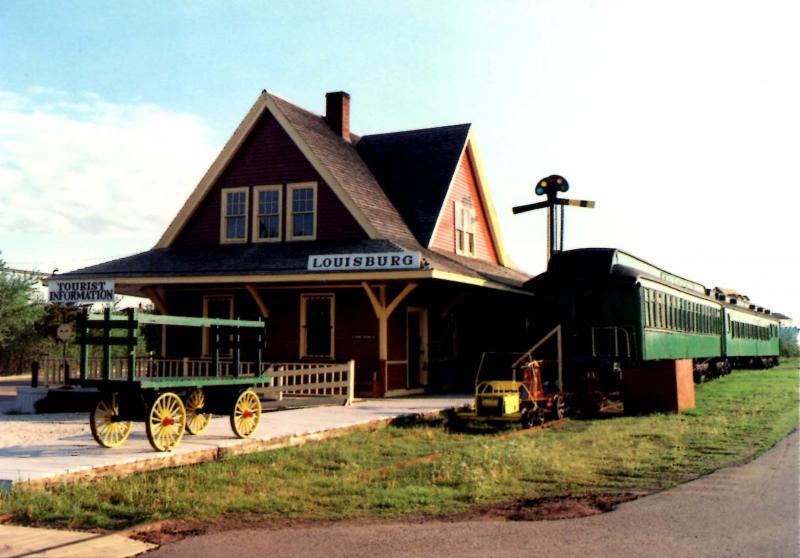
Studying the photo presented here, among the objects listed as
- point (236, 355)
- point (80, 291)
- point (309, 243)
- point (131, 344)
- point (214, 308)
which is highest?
point (309, 243)

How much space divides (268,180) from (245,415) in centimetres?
1265

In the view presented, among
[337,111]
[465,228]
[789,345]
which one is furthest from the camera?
[789,345]

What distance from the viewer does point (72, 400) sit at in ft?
66.1

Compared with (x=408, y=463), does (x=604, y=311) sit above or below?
above

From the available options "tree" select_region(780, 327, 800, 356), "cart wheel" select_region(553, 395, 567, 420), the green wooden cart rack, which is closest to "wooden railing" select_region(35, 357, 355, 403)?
the green wooden cart rack

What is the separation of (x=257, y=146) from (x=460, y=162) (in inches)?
279

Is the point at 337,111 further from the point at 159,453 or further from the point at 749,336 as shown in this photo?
the point at 749,336

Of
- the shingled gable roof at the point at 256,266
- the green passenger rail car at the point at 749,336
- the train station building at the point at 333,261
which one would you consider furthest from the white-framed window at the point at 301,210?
the green passenger rail car at the point at 749,336

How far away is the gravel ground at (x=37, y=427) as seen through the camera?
1386cm

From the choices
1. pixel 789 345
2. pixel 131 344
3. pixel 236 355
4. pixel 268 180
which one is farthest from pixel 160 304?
pixel 789 345

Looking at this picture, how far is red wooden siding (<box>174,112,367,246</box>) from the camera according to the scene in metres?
23.2

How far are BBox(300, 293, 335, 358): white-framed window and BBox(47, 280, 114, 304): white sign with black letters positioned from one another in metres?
5.38

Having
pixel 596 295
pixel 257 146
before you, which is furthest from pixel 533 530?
pixel 257 146

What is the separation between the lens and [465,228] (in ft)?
90.4
